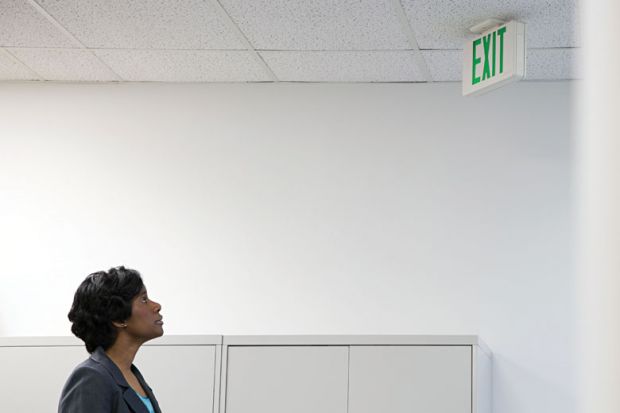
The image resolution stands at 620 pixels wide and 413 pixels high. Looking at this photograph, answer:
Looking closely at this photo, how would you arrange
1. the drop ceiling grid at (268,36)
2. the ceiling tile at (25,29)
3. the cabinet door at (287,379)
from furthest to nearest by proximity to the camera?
the cabinet door at (287,379)
the ceiling tile at (25,29)
the drop ceiling grid at (268,36)

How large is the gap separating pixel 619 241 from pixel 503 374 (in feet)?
11.6

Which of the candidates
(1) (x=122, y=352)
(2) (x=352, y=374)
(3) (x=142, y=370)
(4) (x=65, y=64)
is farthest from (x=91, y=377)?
(4) (x=65, y=64)

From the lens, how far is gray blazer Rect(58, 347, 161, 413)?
2055 millimetres

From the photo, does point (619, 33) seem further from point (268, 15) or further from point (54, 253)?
point (54, 253)

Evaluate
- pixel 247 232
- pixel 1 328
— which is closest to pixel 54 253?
pixel 1 328

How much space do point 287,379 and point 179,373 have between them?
0.43 meters

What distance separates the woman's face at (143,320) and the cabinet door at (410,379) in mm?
1252

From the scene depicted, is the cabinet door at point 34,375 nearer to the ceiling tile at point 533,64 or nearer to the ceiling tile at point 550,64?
the ceiling tile at point 533,64

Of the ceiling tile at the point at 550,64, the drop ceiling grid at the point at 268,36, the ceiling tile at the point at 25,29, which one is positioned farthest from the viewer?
the ceiling tile at the point at 550,64

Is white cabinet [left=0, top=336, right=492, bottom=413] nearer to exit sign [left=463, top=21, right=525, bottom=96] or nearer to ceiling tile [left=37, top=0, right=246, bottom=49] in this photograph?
exit sign [left=463, top=21, right=525, bottom=96]

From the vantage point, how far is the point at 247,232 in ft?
13.5

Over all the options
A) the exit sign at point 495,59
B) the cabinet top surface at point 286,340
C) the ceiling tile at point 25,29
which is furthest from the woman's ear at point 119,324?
the exit sign at point 495,59

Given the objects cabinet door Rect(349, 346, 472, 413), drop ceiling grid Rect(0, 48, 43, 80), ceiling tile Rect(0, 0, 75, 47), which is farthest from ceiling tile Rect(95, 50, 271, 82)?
cabinet door Rect(349, 346, 472, 413)

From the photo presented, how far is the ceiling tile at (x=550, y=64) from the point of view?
364cm
